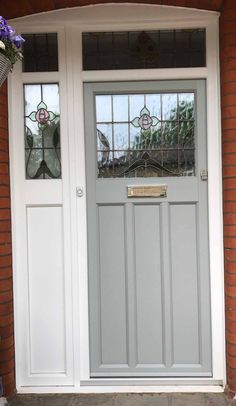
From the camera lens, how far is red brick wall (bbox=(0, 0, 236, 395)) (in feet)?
10.5

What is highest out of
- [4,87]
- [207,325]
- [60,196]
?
[4,87]

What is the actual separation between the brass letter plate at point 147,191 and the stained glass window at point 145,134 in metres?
0.10

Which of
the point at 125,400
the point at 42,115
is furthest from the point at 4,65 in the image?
the point at 125,400

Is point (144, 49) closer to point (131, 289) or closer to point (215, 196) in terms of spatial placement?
point (215, 196)

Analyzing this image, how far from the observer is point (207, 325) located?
11.2 ft

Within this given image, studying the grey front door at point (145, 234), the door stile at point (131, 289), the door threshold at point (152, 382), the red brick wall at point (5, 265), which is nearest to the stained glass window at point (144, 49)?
the grey front door at point (145, 234)

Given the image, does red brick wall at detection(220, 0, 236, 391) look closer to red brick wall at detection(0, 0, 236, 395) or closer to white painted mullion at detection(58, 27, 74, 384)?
red brick wall at detection(0, 0, 236, 395)

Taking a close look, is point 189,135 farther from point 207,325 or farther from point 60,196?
point 207,325

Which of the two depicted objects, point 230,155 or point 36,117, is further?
point 36,117

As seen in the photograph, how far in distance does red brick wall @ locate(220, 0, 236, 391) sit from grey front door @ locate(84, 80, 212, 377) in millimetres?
186

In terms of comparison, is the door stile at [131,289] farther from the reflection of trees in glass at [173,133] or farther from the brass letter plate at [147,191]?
the reflection of trees in glass at [173,133]

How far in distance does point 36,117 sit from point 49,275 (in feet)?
3.89

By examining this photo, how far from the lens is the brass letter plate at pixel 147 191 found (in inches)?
134

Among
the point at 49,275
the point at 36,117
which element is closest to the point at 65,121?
the point at 36,117
